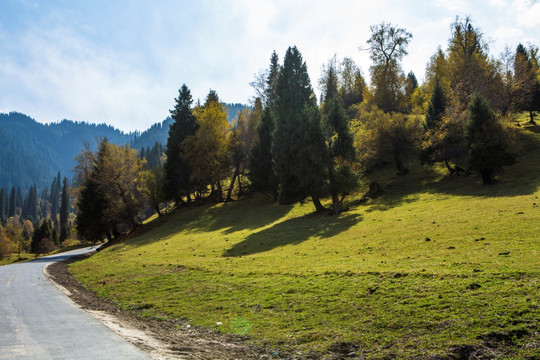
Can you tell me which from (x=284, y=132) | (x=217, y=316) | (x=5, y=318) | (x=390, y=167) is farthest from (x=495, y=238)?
(x=390, y=167)

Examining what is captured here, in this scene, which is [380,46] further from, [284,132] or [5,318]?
[5,318]

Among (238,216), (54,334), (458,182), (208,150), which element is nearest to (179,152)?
(208,150)

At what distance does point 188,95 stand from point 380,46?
139ft

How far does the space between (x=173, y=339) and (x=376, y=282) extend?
24.0 ft

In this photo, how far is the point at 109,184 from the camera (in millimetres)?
55438

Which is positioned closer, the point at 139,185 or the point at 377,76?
the point at 139,185

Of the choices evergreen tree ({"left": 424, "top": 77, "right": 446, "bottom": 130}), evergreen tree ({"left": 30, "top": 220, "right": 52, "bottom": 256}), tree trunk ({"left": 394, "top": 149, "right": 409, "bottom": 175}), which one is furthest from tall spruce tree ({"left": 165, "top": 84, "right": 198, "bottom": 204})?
evergreen tree ({"left": 30, "top": 220, "right": 52, "bottom": 256})

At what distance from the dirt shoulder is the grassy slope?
1.69 feet

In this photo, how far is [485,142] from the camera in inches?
1523

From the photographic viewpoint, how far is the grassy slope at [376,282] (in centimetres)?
835

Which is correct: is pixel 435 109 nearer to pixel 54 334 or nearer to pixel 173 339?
pixel 173 339

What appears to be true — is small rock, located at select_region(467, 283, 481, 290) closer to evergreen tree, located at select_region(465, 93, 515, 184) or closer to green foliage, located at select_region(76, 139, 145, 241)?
evergreen tree, located at select_region(465, 93, 515, 184)

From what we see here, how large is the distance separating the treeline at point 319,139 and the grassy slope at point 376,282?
9072 mm

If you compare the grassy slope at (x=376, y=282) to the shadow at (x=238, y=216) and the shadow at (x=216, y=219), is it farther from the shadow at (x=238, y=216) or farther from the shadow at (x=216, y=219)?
the shadow at (x=216, y=219)
